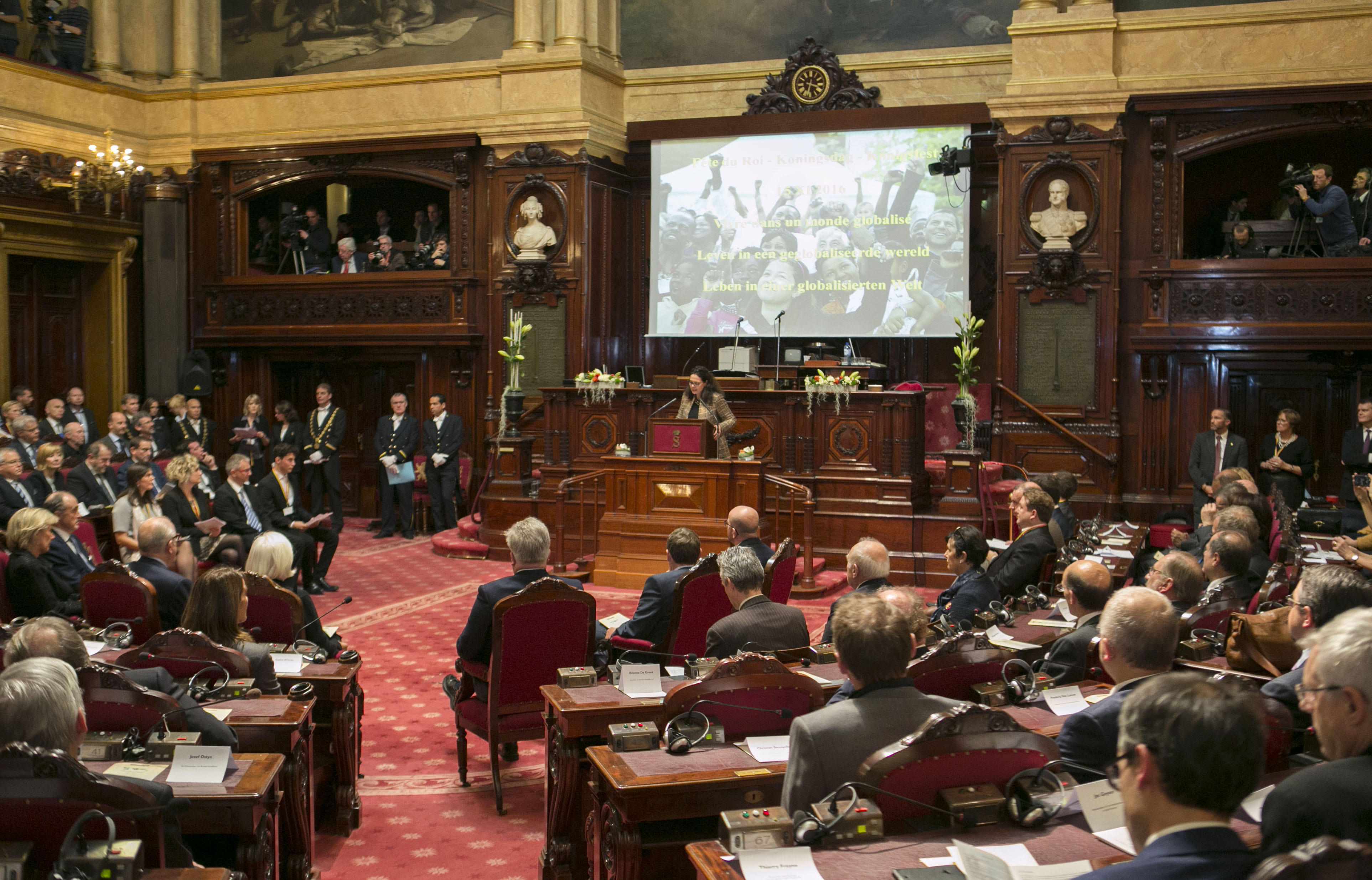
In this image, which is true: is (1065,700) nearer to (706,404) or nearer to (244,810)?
(244,810)

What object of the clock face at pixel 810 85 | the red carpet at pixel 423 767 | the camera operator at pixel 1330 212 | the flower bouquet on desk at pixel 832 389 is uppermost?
the clock face at pixel 810 85

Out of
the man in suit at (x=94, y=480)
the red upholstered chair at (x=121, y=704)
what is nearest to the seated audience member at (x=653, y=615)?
the red upholstered chair at (x=121, y=704)

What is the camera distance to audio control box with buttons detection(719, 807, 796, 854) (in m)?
2.37

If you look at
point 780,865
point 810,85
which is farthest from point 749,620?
point 810,85

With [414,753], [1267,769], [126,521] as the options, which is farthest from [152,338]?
[1267,769]

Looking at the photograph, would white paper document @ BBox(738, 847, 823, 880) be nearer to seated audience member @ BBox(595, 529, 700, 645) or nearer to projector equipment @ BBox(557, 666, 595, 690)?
projector equipment @ BBox(557, 666, 595, 690)

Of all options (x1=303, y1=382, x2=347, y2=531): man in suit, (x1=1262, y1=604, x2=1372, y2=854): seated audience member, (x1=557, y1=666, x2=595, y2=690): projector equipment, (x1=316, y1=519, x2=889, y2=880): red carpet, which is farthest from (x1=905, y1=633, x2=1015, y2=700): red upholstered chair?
(x1=303, y1=382, x2=347, y2=531): man in suit

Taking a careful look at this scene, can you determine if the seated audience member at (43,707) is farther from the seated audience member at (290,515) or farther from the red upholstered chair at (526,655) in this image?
the seated audience member at (290,515)

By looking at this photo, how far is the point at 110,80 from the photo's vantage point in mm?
13953

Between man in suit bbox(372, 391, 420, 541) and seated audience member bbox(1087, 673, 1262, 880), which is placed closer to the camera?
seated audience member bbox(1087, 673, 1262, 880)

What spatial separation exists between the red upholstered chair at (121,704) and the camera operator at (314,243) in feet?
38.8

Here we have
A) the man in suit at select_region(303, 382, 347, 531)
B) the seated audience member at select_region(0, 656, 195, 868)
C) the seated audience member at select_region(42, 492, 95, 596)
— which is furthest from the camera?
the man in suit at select_region(303, 382, 347, 531)

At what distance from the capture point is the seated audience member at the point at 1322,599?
340 centimetres

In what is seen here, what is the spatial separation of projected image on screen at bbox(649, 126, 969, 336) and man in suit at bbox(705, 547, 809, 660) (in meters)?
7.65
